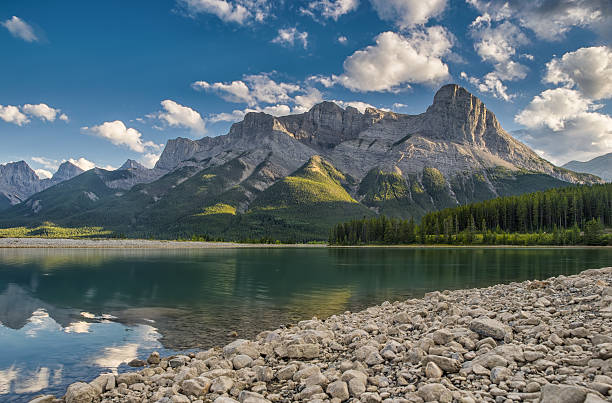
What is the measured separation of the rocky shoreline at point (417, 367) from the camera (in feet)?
31.7

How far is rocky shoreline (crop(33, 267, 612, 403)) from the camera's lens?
966cm

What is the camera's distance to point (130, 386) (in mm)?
13625

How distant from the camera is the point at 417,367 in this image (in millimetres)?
12062

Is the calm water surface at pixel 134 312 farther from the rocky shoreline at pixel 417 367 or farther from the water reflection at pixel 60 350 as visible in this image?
the rocky shoreline at pixel 417 367

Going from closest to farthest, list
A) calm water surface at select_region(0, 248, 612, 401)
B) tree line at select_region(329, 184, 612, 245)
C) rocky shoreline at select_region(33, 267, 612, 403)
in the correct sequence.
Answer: rocky shoreline at select_region(33, 267, 612, 403) < calm water surface at select_region(0, 248, 612, 401) < tree line at select_region(329, 184, 612, 245)

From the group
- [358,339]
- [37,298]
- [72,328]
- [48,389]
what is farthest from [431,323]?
[37,298]

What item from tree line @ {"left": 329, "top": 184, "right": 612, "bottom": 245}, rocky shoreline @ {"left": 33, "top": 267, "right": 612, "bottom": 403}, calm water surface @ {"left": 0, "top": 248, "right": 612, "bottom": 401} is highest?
tree line @ {"left": 329, "top": 184, "right": 612, "bottom": 245}

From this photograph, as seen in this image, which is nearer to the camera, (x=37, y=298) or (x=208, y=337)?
(x=208, y=337)

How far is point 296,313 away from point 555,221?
19151 cm

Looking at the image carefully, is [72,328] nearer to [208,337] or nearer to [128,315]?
[128,315]

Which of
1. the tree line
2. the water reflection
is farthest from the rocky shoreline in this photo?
the tree line

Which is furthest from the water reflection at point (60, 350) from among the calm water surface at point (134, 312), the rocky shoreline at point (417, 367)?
the rocky shoreline at point (417, 367)

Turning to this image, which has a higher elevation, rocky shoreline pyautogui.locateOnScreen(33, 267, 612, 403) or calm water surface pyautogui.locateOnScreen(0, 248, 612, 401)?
rocky shoreline pyautogui.locateOnScreen(33, 267, 612, 403)

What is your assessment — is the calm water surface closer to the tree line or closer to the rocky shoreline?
the rocky shoreline
